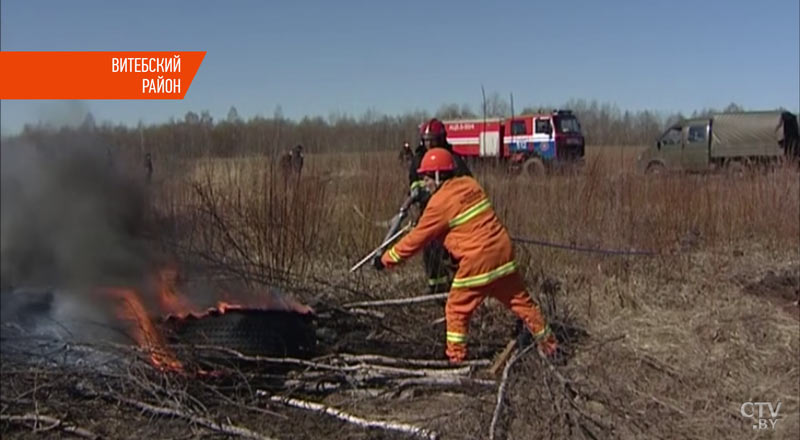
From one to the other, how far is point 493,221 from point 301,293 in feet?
7.13

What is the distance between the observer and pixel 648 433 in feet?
13.0

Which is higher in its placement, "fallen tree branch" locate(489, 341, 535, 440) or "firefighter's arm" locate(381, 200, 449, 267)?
"firefighter's arm" locate(381, 200, 449, 267)

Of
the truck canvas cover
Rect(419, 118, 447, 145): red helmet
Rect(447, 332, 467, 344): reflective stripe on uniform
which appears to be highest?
the truck canvas cover

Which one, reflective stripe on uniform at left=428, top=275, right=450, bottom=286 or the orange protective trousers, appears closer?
the orange protective trousers

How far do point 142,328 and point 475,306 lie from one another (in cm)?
228

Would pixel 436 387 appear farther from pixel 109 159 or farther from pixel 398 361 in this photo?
pixel 109 159

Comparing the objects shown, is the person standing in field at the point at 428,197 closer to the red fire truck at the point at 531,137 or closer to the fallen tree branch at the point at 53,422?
the fallen tree branch at the point at 53,422

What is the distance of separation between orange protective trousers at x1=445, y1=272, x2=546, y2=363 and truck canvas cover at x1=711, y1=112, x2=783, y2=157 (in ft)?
56.9

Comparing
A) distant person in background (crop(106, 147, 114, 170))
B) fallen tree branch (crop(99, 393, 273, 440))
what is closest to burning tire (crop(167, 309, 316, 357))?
fallen tree branch (crop(99, 393, 273, 440))

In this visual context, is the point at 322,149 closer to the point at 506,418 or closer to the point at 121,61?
the point at 121,61

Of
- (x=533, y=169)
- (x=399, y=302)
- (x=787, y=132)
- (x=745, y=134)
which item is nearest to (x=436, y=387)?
(x=399, y=302)

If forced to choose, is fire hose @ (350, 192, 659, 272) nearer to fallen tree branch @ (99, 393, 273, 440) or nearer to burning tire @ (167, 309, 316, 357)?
burning tire @ (167, 309, 316, 357)

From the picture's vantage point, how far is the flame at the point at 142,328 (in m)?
4.29

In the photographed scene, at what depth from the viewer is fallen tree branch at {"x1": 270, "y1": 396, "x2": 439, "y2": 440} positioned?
150 inches
